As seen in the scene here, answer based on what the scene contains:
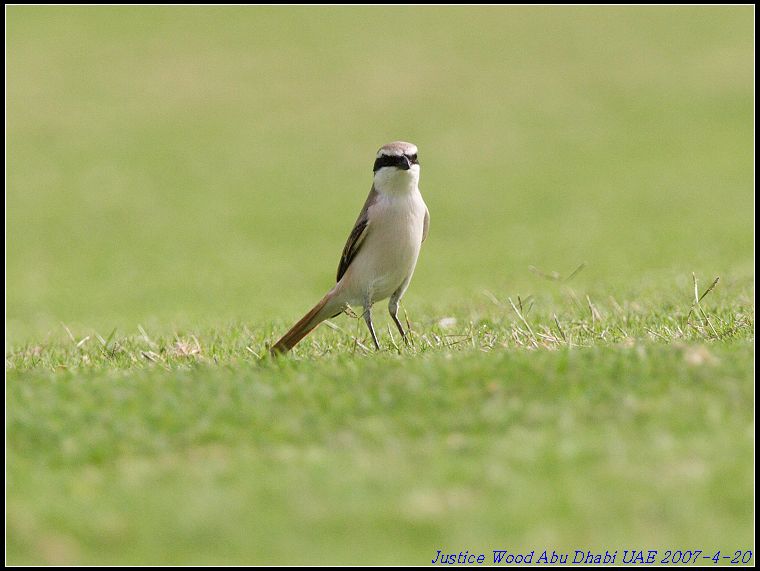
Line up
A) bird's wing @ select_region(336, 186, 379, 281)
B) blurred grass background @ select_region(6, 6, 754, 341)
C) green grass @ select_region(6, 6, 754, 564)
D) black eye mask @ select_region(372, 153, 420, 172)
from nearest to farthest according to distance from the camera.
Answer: green grass @ select_region(6, 6, 754, 564) < black eye mask @ select_region(372, 153, 420, 172) < bird's wing @ select_region(336, 186, 379, 281) < blurred grass background @ select_region(6, 6, 754, 341)

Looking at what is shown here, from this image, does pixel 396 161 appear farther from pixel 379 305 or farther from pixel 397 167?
pixel 379 305

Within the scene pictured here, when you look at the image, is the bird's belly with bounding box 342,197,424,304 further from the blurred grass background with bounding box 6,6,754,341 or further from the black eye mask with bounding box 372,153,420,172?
the blurred grass background with bounding box 6,6,754,341

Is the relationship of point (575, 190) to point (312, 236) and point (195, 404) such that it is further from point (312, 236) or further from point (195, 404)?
point (195, 404)

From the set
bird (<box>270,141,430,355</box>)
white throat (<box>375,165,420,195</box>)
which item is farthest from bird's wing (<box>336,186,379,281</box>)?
white throat (<box>375,165,420,195</box>)

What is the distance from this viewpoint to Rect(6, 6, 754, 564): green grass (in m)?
4.58

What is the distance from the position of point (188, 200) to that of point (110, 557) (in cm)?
1967

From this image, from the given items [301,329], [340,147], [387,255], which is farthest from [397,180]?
[340,147]

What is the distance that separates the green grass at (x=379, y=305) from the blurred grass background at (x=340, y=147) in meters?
0.11

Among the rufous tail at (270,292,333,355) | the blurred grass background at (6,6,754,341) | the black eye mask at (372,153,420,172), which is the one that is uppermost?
the blurred grass background at (6,6,754,341)

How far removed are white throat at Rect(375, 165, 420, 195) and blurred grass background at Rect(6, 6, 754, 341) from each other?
11.5 feet

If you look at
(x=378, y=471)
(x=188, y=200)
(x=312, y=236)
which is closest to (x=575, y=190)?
(x=312, y=236)

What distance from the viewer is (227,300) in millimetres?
15523

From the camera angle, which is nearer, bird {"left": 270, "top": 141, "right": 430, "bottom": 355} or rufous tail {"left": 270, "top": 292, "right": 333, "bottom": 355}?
rufous tail {"left": 270, "top": 292, "right": 333, "bottom": 355}

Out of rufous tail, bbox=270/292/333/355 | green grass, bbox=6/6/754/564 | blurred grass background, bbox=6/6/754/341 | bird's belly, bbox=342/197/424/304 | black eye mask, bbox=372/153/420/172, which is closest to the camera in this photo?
green grass, bbox=6/6/754/564
